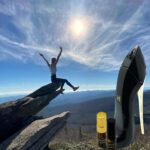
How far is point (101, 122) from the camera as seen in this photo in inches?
142

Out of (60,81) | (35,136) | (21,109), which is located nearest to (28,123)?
(21,109)

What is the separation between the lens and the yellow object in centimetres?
359

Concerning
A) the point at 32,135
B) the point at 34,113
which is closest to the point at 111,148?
the point at 32,135

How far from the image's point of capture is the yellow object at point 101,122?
11.8 feet

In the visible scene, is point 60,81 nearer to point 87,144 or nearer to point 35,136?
point 35,136

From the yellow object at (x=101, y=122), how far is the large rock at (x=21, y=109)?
1896cm

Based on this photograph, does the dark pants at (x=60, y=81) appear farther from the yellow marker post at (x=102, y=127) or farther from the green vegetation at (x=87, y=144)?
the yellow marker post at (x=102, y=127)

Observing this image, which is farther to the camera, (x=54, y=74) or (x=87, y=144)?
(x=87, y=144)

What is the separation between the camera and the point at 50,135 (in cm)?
2161

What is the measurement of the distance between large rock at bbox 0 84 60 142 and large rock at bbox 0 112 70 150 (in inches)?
71.0

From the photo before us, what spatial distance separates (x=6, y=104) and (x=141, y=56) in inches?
799

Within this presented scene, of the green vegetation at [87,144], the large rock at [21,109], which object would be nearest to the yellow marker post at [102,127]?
the green vegetation at [87,144]

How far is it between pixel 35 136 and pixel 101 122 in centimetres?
1679

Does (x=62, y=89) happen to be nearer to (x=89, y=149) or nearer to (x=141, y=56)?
(x=89, y=149)
